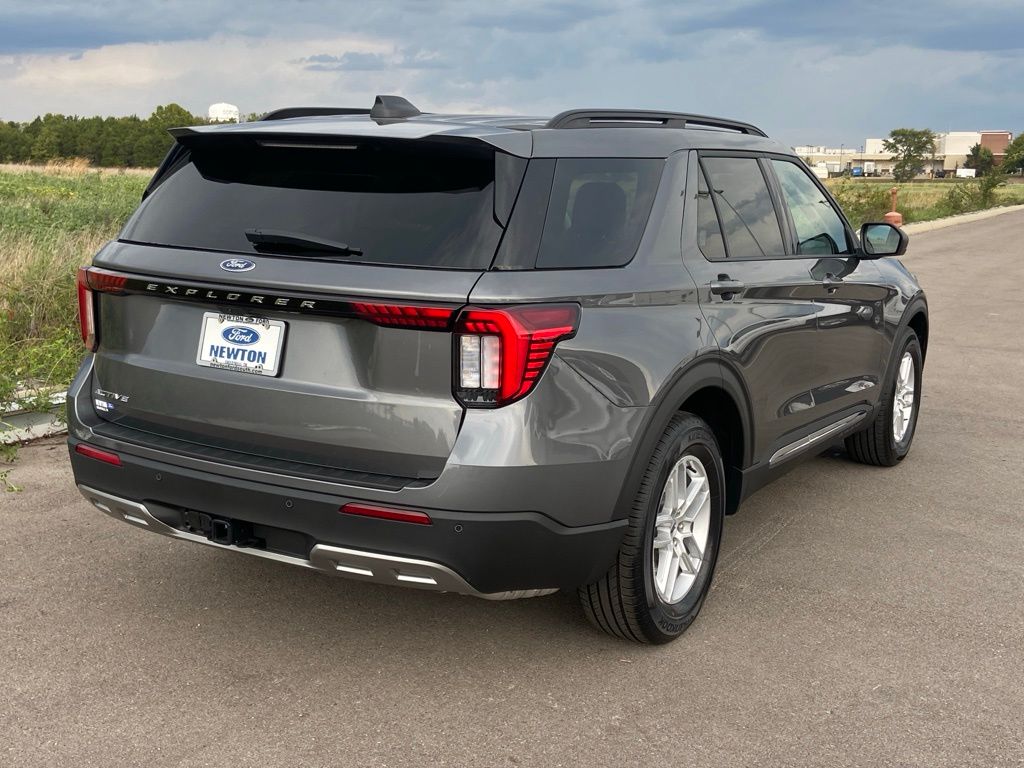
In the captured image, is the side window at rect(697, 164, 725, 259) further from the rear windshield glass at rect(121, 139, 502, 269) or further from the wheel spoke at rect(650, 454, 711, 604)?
the rear windshield glass at rect(121, 139, 502, 269)

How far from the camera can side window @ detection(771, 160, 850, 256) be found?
4.99 metres

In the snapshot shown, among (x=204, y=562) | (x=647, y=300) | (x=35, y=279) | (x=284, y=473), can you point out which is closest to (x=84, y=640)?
(x=204, y=562)

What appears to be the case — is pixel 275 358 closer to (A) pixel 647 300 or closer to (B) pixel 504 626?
(A) pixel 647 300

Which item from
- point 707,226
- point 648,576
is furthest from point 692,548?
point 707,226

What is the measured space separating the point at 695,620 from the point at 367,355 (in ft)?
5.81

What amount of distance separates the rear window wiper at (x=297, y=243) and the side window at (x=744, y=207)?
5.24ft

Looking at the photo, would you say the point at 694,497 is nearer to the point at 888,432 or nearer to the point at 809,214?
the point at 809,214

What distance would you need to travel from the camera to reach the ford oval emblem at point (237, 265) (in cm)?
333

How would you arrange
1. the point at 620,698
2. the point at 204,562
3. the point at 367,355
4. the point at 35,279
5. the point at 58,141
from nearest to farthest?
the point at 367,355 < the point at 620,698 < the point at 204,562 < the point at 35,279 < the point at 58,141

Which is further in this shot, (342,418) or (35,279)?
(35,279)

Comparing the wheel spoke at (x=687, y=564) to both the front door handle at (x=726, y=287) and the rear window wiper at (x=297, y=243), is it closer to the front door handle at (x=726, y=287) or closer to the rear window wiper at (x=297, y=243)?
the front door handle at (x=726, y=287)

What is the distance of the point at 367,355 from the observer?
3191mm

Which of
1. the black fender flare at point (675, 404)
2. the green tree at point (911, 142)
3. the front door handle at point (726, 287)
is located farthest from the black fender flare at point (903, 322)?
the green tree at point (911, 142)

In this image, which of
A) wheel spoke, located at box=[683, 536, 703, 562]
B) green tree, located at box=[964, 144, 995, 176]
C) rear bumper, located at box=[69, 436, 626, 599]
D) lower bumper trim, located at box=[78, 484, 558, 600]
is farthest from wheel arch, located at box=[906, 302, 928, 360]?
green tree, located at box=[964, 144, 995, 176]
